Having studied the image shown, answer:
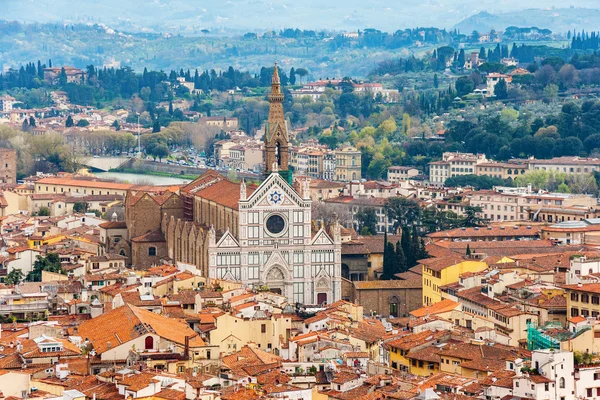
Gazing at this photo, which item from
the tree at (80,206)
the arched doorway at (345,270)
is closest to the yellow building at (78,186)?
the tree at (80,206)

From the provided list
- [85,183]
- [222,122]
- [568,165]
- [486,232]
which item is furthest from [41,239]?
[222,122]

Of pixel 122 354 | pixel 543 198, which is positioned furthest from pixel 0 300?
pixel 543 198

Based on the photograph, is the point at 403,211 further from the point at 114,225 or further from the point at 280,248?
the point at 280,248

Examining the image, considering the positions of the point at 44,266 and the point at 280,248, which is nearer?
the point at 44,266

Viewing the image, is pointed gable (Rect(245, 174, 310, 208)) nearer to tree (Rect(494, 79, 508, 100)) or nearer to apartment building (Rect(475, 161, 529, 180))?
apartment building (Rect(475, 161, 529, 180))

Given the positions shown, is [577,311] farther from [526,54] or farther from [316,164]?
[526,54]
